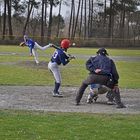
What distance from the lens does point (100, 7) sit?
94.0 metres

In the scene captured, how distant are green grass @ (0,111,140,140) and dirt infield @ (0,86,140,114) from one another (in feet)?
3.00

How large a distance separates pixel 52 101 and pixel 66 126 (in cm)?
424

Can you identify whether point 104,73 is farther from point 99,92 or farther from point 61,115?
point 61,115

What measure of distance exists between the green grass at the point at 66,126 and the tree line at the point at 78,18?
70.1 meters

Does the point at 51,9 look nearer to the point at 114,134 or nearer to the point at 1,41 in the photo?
the point at 1,41

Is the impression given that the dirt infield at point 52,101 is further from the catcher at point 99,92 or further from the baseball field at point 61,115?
the catcher at point 99,92

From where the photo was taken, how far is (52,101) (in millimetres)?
13758

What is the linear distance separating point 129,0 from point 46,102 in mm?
76285

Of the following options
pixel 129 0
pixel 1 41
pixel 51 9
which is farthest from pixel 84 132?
pixel 129 0

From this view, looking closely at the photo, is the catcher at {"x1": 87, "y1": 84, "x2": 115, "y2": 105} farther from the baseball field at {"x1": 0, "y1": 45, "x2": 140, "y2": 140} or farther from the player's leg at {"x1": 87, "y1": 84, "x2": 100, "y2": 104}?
the baseball field at {"x1": 0, "y1": 45, "x2": 140, "y2": 140}

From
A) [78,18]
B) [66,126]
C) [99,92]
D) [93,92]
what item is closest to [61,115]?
[66,126]

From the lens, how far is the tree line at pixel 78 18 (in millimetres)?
83625

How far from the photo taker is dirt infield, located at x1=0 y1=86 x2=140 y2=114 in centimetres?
1228

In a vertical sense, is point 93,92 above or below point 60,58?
below
